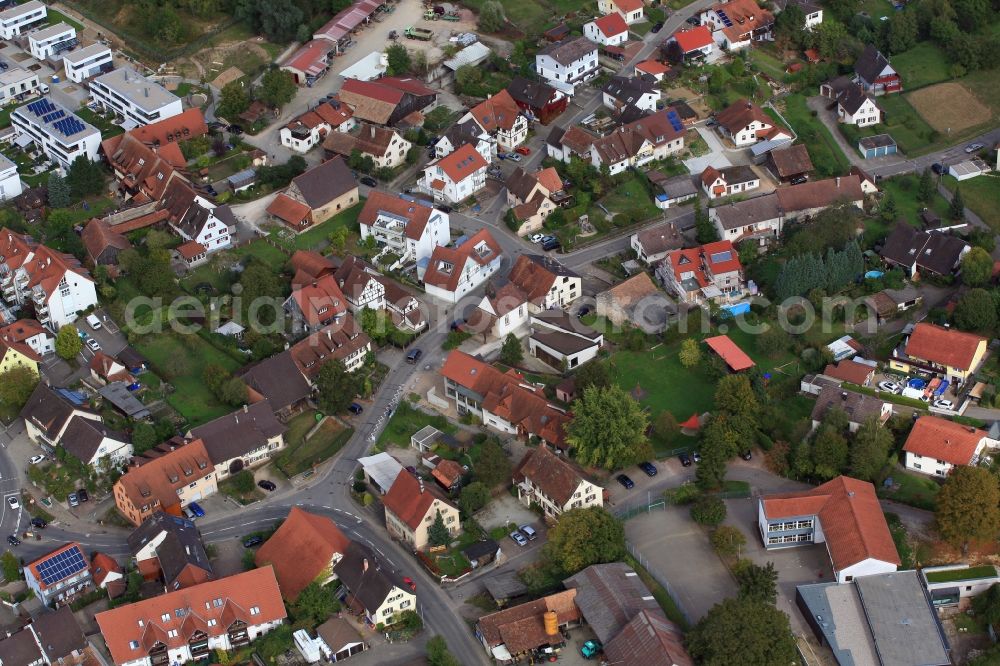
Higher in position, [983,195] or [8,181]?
[8,181]

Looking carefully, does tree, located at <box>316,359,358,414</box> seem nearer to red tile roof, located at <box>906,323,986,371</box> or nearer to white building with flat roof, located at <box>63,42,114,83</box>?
red tile roof, located at <box>906,323,986,371</box>

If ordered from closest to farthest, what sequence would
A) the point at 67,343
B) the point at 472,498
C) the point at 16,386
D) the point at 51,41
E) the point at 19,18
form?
the point at 472,498
the point at 16,386
the point at 67,343
the point at 51,41
the point at 19,18

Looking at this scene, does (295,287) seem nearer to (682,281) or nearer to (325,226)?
(325,226)

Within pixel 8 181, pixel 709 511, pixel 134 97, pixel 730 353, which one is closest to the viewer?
pixel 709 511

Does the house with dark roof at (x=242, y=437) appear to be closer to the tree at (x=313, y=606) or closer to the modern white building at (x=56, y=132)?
the tree at (x=313, y=606)

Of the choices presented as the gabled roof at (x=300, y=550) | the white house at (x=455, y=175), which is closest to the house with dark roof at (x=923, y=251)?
the white house at (x=455, y=175)

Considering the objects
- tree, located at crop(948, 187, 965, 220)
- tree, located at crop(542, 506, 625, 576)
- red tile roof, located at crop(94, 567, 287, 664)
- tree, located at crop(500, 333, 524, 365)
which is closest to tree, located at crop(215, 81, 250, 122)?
tree, located at crop(500, 333, 524, 365)

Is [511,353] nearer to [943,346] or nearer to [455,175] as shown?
[455,175]

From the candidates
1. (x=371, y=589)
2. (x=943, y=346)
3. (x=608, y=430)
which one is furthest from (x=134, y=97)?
(x=943, y=346)
